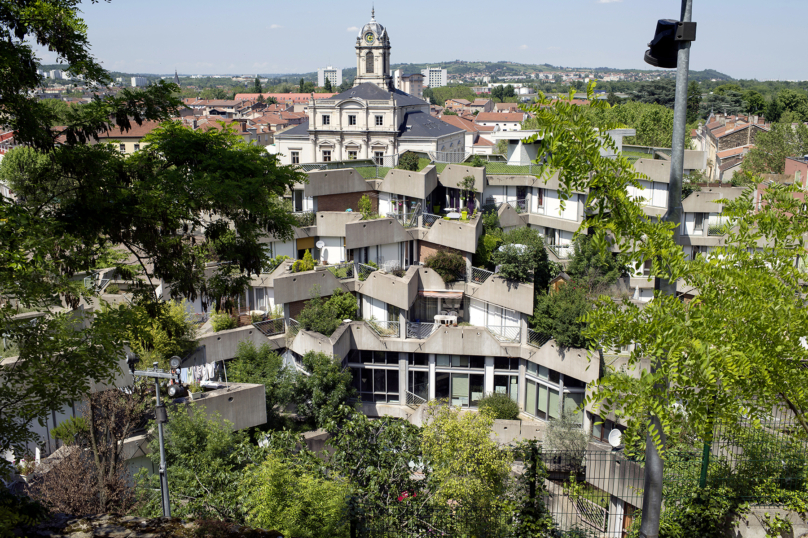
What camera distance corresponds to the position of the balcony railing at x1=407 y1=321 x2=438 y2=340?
28.2 m

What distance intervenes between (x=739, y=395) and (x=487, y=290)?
20.6 meters

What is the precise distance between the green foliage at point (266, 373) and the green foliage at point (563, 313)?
416 inches

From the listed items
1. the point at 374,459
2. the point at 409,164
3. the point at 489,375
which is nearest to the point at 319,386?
the point at 489,375

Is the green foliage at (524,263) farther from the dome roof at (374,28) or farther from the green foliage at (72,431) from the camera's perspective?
the dome roof at (374,28)

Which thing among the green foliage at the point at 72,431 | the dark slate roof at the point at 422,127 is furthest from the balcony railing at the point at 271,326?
the dark slate roof at the point at 422,127

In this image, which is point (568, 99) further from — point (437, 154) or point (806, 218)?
point (437, 154)

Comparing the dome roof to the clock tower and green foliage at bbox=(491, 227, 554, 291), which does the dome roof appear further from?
green foliage at bbox=(491, 227, 554, 291)

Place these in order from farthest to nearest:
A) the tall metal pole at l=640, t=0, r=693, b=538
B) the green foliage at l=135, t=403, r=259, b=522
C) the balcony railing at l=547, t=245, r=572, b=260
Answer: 1. the balcony railing at l=547, t=245, r=572, b=260
2. the green foliage at l=135, t=403, r=259, b=522
3. the tall metal pole at l=640, t=0, r=693, b=538

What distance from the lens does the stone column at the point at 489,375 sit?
91.1 ft

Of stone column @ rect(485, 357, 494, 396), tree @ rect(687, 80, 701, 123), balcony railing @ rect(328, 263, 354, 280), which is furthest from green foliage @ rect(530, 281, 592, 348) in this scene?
tree @ rect(687, 80, 701, 123)

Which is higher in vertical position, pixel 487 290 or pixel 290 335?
pixel 487 290

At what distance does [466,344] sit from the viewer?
2739 centimetres

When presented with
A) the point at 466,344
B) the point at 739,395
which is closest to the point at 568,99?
the point at 739,395

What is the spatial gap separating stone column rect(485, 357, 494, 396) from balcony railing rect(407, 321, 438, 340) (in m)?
2.82
